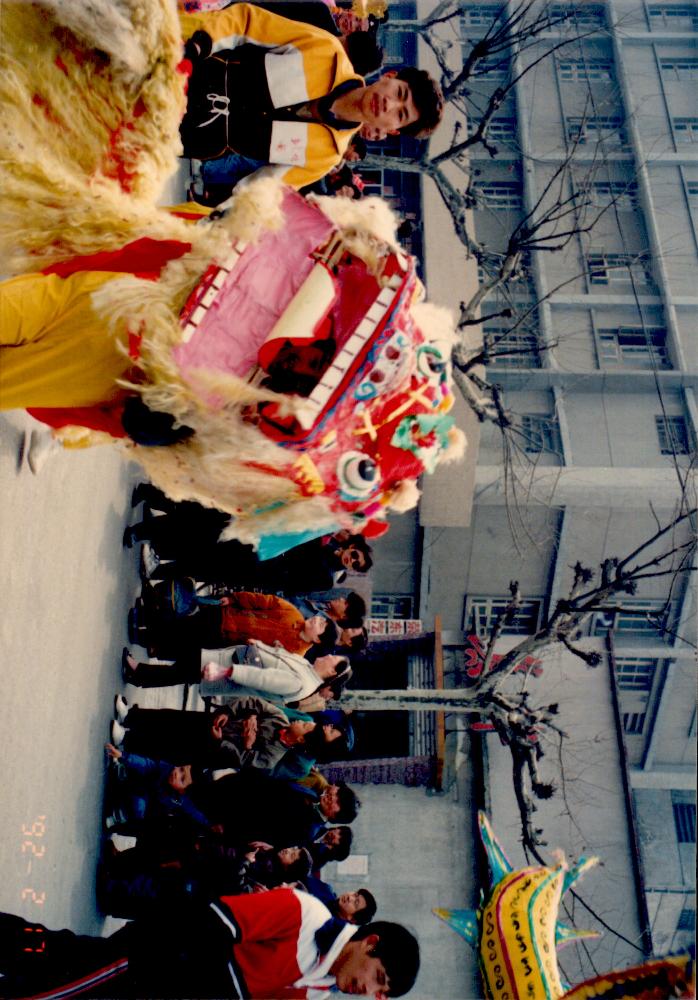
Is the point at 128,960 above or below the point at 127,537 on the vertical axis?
below

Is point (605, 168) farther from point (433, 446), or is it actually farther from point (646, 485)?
point (433, 446)

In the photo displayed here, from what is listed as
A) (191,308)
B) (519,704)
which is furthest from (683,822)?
(191,308)

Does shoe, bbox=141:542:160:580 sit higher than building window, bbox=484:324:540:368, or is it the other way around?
building window, bbox=484:324:540:368

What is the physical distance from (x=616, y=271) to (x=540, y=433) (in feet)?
10.6

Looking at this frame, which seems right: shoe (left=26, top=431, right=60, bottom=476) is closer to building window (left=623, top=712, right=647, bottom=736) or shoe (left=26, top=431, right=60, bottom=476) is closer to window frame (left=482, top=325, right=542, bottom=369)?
window frame (left=482, top=325, right=542, bottom=369)

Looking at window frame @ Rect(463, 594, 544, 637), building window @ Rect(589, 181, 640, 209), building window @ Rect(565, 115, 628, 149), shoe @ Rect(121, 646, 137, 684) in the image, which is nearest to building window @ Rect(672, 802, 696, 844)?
window frame @ Rect(463, 594, 544, 637)

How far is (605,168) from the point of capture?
12164 mm

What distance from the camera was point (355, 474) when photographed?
2570mm

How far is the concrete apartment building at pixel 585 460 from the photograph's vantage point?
8398 mm

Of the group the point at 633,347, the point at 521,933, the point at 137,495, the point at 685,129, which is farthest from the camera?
the point at 633,347

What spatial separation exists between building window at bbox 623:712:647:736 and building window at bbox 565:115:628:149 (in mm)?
9031

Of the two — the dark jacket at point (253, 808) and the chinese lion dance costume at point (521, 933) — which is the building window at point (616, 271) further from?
the dark jacket at point (253, 808)

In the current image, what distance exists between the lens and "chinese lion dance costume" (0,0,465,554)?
2383 mm

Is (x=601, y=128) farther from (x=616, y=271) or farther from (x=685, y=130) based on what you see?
(x=616, y=271)
